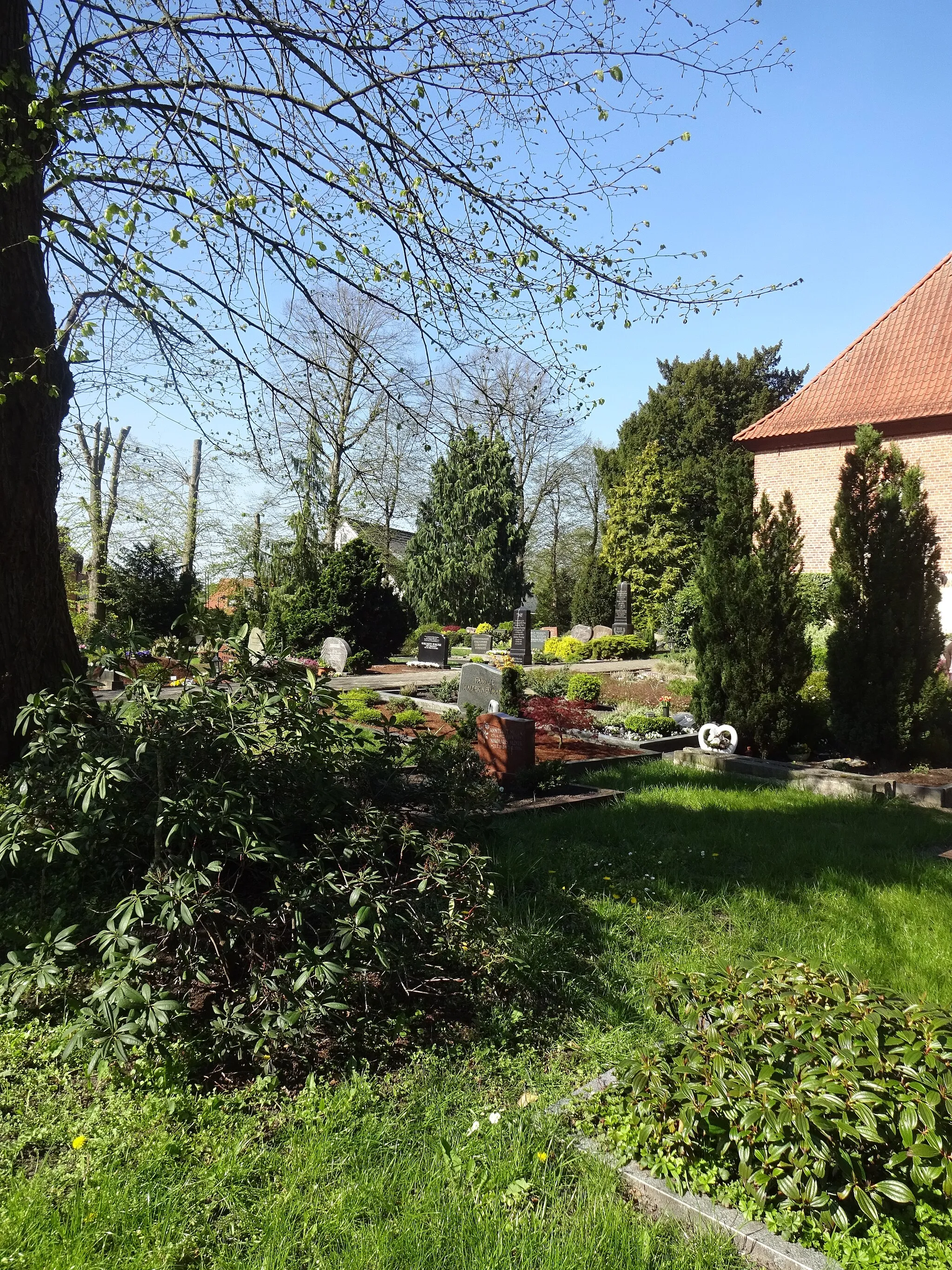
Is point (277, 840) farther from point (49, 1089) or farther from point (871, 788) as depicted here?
point (871, 788)

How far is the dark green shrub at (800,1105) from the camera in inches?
83.9

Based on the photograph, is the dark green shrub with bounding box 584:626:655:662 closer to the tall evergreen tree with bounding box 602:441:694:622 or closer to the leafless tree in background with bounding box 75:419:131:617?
the tall evergreen tree with bounding box 602:441:694:622

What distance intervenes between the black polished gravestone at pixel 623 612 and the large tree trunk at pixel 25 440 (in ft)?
78.3

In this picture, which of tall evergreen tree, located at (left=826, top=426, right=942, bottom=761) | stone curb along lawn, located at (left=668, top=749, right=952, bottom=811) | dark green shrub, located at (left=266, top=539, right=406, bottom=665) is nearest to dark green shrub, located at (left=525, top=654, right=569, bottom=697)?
stone curb along lawn, located at (left=668, top=749, right=952, bottom=811)

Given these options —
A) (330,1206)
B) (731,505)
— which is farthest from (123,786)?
(731,505)

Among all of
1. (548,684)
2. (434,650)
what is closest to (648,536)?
(434,650)

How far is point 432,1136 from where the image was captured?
2.59 meters

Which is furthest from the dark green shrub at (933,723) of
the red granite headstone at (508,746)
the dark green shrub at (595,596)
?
the dark green shrub at (595,596)

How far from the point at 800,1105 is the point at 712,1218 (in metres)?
0.40

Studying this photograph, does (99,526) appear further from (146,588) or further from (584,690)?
(584,690)

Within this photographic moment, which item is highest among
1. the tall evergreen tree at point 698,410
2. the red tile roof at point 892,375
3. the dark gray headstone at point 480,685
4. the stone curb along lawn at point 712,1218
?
the tall evergreen tree at point 698,410

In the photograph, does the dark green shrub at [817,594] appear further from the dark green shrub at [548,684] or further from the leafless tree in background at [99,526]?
the leafless tree in background at [99,526]

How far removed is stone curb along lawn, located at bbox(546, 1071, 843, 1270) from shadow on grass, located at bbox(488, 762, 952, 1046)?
36.2 inches

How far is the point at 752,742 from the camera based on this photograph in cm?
985
